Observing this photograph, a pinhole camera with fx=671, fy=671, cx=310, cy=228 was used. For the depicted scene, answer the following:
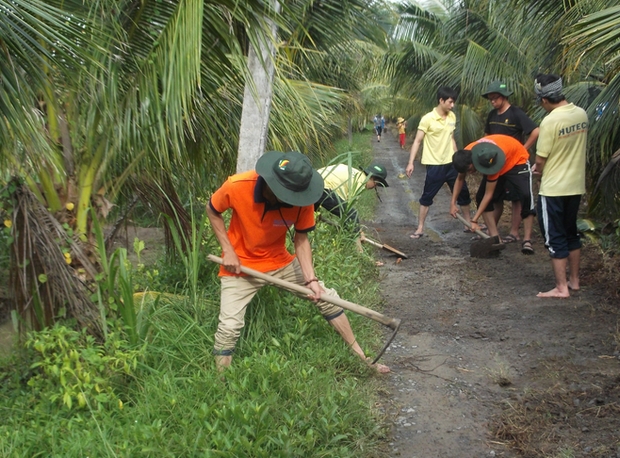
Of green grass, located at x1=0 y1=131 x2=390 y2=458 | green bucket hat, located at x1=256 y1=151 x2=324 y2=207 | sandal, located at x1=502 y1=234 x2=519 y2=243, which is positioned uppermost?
green bucket hat, located at x1=256 y1=151 x2=324 y2=207

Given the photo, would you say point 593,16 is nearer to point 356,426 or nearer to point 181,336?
point 356,426

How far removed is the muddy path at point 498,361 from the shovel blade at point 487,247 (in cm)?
10

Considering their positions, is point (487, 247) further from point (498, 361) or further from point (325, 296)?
point (325, 296)

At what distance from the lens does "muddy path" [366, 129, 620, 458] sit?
366 centimetres

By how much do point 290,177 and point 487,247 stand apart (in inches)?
169

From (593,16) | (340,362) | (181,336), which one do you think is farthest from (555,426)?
(593,16)

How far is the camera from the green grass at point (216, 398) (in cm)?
332

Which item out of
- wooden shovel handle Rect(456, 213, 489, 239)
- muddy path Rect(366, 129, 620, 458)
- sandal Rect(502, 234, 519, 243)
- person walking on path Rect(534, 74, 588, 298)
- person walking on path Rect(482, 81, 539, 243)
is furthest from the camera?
sandal Rect(502, 234, 519, 243)

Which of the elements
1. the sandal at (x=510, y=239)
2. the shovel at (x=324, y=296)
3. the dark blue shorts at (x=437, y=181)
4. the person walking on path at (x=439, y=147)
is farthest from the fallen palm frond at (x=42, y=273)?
the sandal at (x=510, y=239)

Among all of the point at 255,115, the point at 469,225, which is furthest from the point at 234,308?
the point at 469,225

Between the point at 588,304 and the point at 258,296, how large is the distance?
9.52 ft

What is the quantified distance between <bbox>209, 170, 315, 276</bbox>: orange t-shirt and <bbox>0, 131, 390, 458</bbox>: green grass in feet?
1.69

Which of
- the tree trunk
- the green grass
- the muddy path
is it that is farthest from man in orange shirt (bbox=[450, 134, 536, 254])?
the tree trunk

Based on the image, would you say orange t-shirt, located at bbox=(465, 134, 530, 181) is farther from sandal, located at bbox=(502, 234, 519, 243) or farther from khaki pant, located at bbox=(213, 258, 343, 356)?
khaki pant, located at bbox=(213, 258, 343, 356)
